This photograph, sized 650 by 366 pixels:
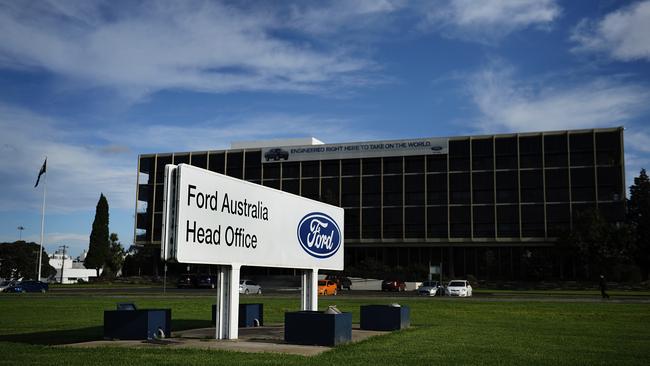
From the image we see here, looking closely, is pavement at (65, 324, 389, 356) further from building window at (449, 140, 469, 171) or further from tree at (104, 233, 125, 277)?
tree at (104, 233, 125, 277)

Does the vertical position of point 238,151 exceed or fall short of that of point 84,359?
it exceeds it

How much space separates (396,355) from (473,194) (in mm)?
75655

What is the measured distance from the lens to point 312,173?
313 feet

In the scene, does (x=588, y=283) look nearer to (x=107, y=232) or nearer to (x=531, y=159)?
(x=531, y=159)

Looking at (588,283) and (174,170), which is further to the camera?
(588,283)

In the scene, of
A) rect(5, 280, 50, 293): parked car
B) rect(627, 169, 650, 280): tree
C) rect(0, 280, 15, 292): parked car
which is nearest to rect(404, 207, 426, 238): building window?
rect(627, 169, 650, 280): tree

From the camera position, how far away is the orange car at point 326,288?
51.6 m

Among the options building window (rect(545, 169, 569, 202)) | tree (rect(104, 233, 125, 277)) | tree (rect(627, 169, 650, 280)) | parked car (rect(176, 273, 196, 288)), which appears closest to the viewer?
parked car (rect(176, 273, 196, 288))

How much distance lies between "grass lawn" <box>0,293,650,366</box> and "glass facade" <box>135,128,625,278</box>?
58.0 meters

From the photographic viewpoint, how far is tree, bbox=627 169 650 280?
80.4m

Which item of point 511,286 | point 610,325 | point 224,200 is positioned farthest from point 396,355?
point 511,286

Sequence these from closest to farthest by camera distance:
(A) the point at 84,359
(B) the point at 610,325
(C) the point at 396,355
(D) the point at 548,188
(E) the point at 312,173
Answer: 1. (A) the point at 84,359
2. (C) the point at 396,355
3. (B) the point at 610,325
4. (D) the point at 548,188
5. (E) the point at 312,173

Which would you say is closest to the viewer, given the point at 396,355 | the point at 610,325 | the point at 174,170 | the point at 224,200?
the point at 396,355

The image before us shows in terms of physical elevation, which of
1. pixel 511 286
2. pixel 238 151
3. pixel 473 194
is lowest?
pixel 511 286
